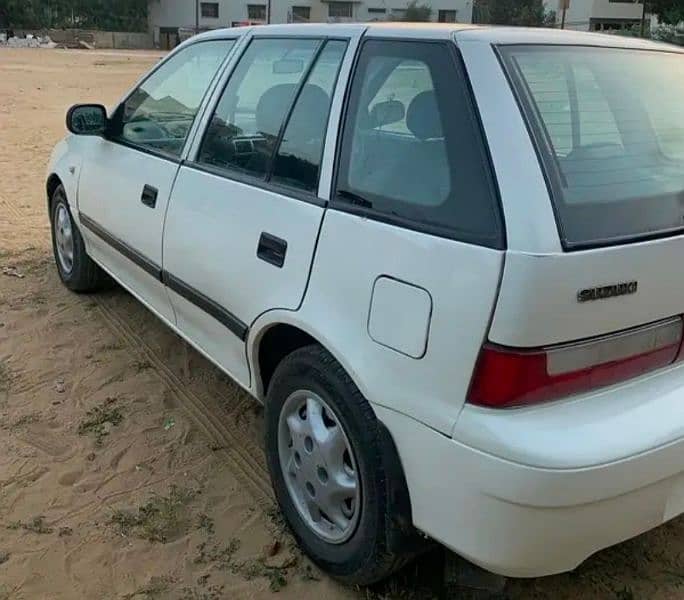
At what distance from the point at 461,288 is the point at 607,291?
0.37 meters

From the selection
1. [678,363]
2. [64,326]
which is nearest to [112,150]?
[64,326]

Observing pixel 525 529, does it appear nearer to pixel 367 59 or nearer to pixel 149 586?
pixel 149 586

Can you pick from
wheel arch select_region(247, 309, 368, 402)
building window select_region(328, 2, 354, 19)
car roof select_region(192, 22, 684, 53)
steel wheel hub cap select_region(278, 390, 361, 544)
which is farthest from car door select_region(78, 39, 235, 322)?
building window select_region(328, 2, 354, 19)

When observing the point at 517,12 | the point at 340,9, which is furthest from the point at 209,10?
the point at 517,12

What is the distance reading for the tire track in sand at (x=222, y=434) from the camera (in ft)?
10.3

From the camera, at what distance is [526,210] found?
190 cm

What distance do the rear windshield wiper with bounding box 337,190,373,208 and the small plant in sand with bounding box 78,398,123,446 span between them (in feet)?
5.71

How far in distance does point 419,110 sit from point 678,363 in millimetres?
1050

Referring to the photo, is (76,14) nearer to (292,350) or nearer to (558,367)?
(292,350)

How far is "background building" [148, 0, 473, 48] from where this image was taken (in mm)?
63438

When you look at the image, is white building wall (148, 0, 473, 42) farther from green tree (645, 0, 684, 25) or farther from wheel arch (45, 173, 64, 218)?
wheel arch (45, 173, 64, 218)

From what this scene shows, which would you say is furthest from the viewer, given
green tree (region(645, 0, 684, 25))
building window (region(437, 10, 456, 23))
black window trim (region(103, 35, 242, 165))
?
building window (region(437, 10, 456, 23))

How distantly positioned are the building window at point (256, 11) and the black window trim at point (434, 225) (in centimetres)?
6739

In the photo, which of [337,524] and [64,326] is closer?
[337,524]
